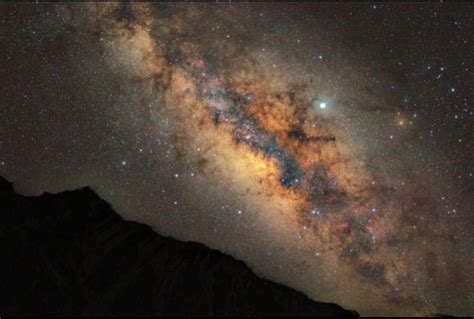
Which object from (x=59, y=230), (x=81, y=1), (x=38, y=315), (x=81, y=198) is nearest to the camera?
(x=81, y=1)

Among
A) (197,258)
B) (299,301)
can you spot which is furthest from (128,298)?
(299,301)

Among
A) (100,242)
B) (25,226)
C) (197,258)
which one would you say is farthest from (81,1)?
(197,258)

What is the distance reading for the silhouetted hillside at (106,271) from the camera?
24547 mm

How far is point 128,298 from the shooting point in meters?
26.1

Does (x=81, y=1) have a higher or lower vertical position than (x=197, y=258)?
higher

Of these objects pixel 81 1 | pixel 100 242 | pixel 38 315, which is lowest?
pixel 38 315

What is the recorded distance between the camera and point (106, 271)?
89.1ft

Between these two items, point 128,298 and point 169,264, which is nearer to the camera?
point 128,298

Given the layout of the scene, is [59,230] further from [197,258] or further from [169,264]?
[197,258]

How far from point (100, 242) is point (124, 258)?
2.01 m

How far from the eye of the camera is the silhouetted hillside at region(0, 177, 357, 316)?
80.5ft

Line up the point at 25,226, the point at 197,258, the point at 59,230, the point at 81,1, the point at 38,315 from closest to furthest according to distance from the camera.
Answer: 1. the point at 81,1
2. the point at 38,315
3. the point at 25,226
4. the point at 59,230
5. the point at 197,258

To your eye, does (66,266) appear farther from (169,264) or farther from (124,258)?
(169,264)

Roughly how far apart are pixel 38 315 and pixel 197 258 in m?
11.7
